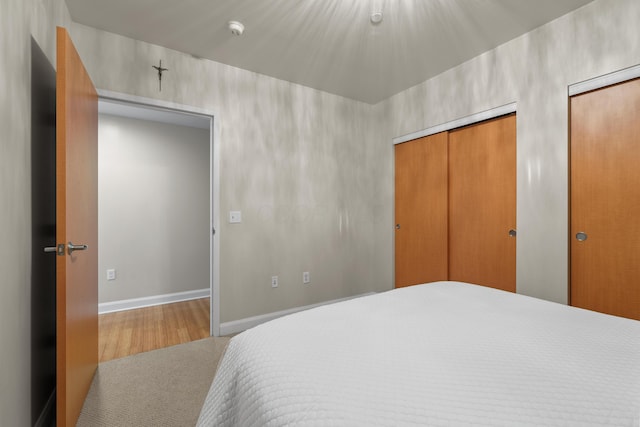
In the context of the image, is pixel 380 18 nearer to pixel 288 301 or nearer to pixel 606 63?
pixel 606 63

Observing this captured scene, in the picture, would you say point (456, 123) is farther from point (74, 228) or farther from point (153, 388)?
point (153, 388)

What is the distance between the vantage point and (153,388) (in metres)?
1.90

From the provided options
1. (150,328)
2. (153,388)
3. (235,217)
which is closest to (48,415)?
(153,388)

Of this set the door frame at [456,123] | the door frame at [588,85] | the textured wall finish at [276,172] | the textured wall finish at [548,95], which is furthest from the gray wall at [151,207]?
the door frame at [588,85]

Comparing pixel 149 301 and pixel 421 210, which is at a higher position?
pixel 421 210

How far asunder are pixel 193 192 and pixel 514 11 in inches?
148

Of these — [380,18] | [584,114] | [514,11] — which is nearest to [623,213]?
[584,114]

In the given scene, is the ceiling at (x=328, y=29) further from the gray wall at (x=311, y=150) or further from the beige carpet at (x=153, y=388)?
the beige carpet at (x=153, y=388)

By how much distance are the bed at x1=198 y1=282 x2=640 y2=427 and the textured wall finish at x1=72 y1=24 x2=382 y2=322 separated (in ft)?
5.81

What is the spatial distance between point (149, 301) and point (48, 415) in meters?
2.19

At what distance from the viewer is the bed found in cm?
63

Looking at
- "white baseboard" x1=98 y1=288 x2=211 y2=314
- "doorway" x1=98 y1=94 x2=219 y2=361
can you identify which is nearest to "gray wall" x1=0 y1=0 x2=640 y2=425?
"doorway" x1=98 y1=94 x2=219 y2=361

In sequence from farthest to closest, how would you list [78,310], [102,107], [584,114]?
[102,107] → [584,114] → [78,310]

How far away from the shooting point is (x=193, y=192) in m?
4.02
